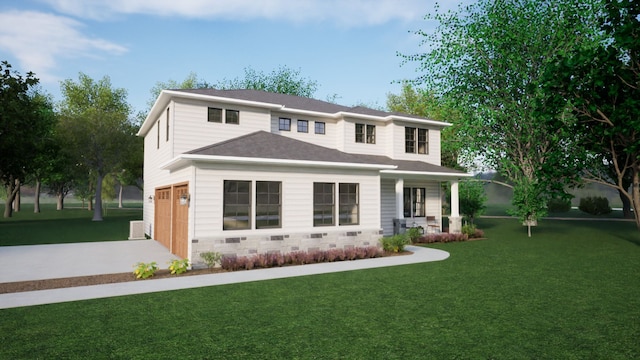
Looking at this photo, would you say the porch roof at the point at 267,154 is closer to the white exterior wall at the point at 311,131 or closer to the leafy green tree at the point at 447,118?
the white exterior wall at the point at 311,131

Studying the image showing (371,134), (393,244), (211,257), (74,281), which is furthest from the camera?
(371,134)

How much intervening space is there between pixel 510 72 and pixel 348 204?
1807cm

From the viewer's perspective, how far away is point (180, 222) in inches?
508

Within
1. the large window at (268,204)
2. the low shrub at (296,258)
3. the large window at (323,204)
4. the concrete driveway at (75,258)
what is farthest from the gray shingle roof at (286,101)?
the low shrub at (296,258)

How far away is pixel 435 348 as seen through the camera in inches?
201

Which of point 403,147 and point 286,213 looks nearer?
point 286,213

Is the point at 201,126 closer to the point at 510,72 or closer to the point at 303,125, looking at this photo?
the point at 303,125

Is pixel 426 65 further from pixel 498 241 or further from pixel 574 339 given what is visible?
pixel 574 339

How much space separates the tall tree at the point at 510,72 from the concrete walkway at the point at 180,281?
1207 centimetres

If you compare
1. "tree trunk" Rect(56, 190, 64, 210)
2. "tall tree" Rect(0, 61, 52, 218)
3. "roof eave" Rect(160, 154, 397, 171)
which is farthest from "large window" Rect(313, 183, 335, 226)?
"tree trunk" Rect(56, 190, 64, 210)

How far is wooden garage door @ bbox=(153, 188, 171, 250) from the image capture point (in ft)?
49.4

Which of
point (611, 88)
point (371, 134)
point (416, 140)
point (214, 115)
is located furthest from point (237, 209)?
point (416, 140)

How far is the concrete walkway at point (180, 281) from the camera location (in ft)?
25.6

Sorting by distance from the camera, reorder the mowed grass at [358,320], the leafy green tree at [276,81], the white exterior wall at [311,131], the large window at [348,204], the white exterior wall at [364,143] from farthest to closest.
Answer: the leafy green tree at [276,81]
the white exterior wall at [364,143]
the white exterior wall at [311,131]
the large window at [348,204]
the mowed grass at [358,320]
